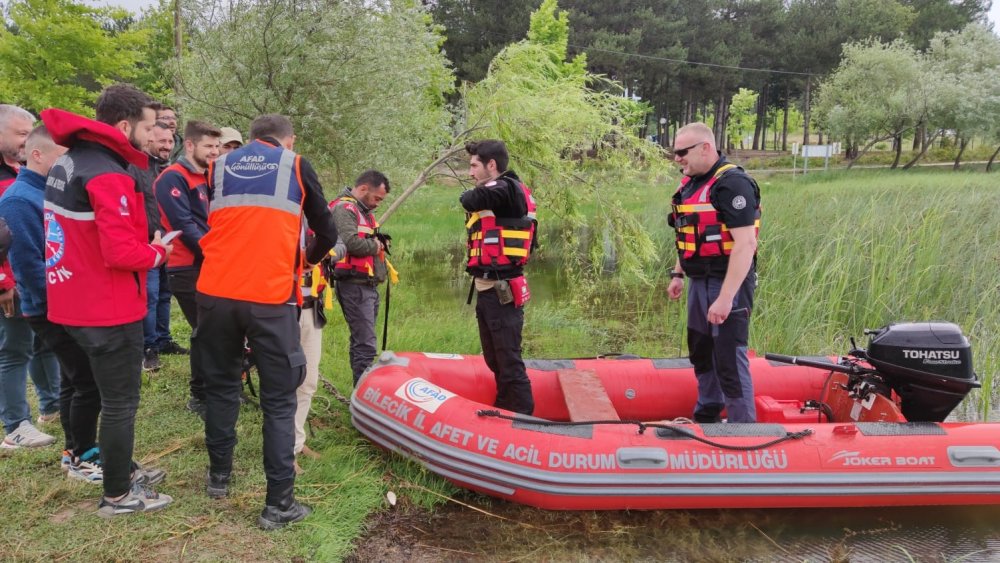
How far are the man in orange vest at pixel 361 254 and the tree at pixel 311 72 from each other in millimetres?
2634

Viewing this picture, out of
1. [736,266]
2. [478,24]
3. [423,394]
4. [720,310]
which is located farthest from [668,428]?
[478,24]

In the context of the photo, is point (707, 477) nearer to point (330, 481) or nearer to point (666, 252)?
point (330, 481)

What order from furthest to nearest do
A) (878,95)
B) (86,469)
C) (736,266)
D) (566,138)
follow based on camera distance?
(878,95), (566,138), (736,266), (86,469)

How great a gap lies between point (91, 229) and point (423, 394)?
5.30 feet

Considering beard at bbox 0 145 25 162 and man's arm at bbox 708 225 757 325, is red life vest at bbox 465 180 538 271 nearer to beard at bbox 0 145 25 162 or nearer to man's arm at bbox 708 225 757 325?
man's arm at bbox 708 225 757 325

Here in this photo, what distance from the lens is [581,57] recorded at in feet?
64.3

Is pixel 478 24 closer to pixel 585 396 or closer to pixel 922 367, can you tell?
pixel 585 396

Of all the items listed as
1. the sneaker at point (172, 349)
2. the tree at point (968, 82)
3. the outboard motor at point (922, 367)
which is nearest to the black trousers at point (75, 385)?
the sneaker at point (172, 349)

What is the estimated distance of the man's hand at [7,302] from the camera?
8.84ft

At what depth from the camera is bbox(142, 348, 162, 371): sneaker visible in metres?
4.02

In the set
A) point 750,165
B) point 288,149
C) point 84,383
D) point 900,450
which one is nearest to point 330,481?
point 84,383

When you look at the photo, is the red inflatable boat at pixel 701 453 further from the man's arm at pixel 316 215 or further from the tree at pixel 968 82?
the tree at pixel 968 82

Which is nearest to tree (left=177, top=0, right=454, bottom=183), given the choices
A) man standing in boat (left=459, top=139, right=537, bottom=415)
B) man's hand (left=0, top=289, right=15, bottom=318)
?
man standing in boat (left=459, top=139, right=537, bottom=415)

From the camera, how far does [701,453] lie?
2854 mm
